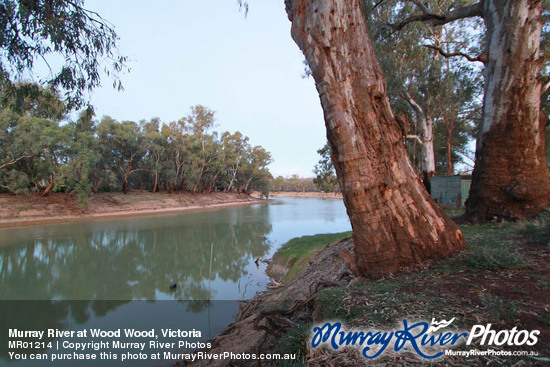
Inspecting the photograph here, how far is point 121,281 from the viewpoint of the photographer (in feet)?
25.1

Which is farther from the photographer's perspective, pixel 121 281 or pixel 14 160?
pixel 14 160

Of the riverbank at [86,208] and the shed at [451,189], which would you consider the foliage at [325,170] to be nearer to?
the shed at [451,189]

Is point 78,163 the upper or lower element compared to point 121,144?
lower

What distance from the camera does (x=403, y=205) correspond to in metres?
2.64

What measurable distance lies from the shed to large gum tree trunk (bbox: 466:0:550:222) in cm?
661

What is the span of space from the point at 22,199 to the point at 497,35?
946 inches

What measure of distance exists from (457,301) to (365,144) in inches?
55.0

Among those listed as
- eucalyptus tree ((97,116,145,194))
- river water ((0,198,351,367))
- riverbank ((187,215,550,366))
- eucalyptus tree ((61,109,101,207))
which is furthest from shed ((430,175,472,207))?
eucalyptus tree ((97,116,145,194))

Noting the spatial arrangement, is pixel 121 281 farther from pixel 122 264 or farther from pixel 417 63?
pixel 417 63

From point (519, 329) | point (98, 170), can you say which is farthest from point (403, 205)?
point (98, 170)

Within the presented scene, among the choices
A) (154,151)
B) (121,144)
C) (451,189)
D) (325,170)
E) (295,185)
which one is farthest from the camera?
(295,185)

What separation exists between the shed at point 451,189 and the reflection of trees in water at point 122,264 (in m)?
7.43

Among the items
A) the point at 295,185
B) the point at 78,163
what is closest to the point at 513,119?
the point at 78,163

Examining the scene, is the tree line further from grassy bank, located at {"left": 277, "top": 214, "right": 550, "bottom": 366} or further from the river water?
grassy bank, located at {"left": 277, "top": 214, "right": 550, "bottom": 366}
